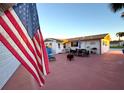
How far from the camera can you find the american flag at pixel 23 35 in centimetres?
167

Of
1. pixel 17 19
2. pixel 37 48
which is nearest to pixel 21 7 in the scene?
pixel 17 19

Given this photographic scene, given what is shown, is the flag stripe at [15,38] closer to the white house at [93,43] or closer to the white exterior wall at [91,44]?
the white house at [93,43]

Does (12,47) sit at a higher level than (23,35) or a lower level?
lower

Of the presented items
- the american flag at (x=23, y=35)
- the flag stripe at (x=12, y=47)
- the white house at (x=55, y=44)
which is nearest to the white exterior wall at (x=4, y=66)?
the american flag at (x=23, y=35)

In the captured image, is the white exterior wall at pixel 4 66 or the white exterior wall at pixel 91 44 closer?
the white exterior wall at pixel 4 66

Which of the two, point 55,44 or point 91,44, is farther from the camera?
point 91,44

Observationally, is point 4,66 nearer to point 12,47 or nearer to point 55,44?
point 12,47

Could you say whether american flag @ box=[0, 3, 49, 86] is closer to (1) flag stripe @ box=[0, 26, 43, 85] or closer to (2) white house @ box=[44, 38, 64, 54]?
(1) flag stripe @ box=[0, 26, 43, 85]

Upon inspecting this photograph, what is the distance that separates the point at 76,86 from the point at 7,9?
3831 mm

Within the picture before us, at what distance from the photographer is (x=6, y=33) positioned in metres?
1.70

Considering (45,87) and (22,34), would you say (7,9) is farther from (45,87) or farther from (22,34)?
(45,87)

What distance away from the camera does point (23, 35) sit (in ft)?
6.04

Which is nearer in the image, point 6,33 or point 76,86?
point 6,33

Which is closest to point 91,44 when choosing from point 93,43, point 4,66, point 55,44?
point 93,43
